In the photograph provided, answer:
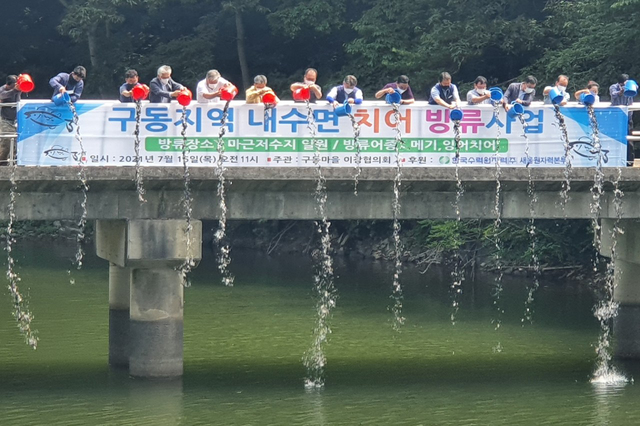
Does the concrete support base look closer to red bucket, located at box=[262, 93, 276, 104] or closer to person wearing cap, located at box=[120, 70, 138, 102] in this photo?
person wearing cap, located at box=[120, 70, 138, 102]

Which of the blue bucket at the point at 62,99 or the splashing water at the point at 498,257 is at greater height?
the blue bucket at the point at 62,99

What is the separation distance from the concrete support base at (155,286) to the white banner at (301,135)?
1.05 meters

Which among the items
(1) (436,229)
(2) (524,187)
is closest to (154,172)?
(2) (524,187)

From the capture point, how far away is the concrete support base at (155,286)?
752 inches

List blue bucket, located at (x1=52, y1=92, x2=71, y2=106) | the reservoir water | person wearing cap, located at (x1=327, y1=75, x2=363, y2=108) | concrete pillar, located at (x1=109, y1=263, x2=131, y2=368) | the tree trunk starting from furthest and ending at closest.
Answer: the tree trunk < concrete pillar, located at (x1=109, y1=263, x2=131, y2=368) < person wearing cap, located at (x1=327, y1=75, x2=363, y2=108) < blue bucket, located at (x1=52, y1=92, x2=71, y2=106) < the reservoir water

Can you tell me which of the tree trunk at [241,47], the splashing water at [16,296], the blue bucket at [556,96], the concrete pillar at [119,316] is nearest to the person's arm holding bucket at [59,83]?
the splashing water at [16,296]

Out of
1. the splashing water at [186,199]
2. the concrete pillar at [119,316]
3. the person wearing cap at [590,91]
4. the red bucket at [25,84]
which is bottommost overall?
the concrete pillar at [119,316]

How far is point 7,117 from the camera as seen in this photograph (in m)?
19.2

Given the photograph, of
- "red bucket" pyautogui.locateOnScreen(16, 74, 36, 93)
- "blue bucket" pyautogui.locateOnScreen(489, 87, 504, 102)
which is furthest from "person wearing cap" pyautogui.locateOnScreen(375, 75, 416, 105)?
"red bucket" pyautogui.locateOnScreen(16, 74, 36, 93)

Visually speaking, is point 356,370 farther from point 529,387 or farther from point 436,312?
point 436,312

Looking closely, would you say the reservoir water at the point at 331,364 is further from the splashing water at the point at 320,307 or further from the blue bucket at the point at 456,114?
the blue bucket at the point at 456,114

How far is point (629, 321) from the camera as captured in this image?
73.3 ft

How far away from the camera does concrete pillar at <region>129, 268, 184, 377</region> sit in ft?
63.3

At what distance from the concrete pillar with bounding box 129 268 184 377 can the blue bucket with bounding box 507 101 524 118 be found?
18.5 feet
